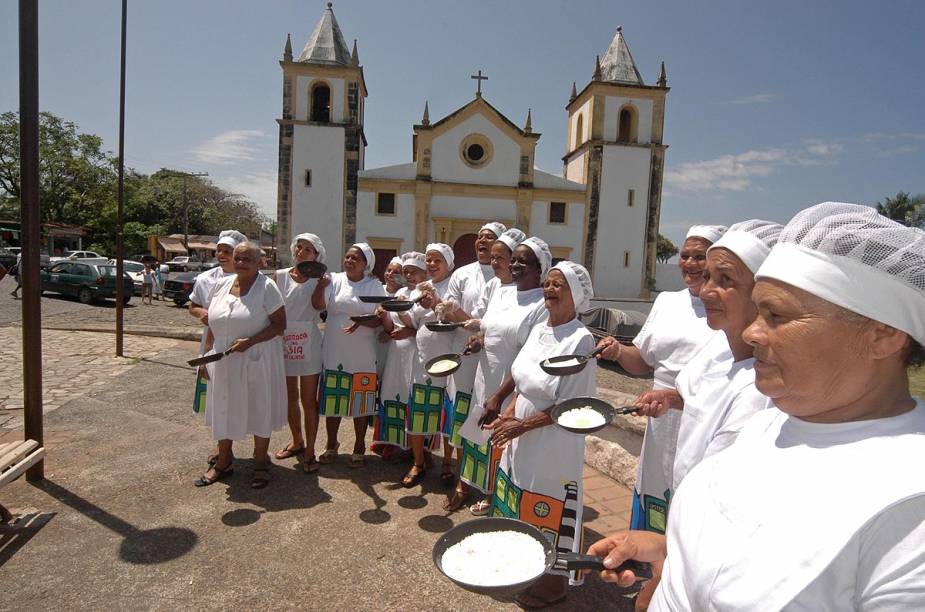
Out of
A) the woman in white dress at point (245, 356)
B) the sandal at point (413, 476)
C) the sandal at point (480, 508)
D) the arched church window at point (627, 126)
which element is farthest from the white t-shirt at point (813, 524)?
the arched church window at point (627, 126)

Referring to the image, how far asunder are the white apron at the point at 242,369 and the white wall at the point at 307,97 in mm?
24702

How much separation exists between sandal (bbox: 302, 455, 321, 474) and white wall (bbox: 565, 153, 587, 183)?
86.9 feet

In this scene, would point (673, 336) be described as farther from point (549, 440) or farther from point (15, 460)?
point (15, 460)

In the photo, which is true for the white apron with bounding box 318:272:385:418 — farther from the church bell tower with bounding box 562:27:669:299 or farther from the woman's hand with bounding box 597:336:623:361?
the church bell tower with bounding box 562:27:669:299

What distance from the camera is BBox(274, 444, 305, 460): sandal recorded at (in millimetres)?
5070

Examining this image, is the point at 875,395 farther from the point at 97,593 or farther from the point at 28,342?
the point at 28,342

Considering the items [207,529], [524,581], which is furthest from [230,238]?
[524,581]

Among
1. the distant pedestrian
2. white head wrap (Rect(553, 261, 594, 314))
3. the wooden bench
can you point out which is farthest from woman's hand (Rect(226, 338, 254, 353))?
the distant pedestrian

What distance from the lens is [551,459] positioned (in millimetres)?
2879

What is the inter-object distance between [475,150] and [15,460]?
26.5 metres

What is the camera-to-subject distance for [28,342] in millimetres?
4117

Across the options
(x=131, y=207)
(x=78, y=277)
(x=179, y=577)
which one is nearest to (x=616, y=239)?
(x=78, y=277)

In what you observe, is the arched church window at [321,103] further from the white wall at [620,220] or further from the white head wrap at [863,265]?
the white head wrap at [863,265]

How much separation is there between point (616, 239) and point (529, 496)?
2737 centimetres
